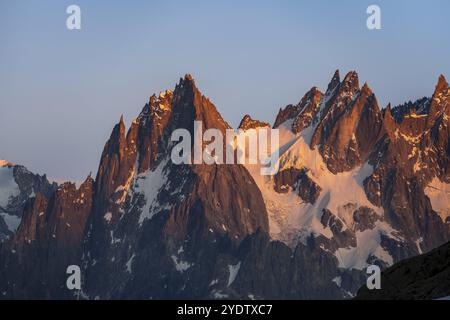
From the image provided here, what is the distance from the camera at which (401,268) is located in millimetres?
144750

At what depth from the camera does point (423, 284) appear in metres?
137
